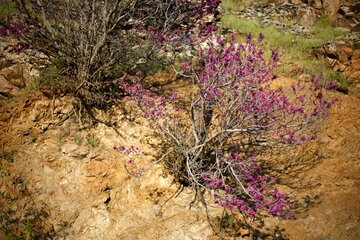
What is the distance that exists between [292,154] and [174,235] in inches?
125

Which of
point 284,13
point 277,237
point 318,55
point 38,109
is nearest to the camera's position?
point 277,237

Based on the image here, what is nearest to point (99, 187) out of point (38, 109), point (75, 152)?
point (75, 152)

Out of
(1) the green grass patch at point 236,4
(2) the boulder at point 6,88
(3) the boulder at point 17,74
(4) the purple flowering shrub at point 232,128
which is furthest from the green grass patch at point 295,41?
(2) the boulder at point 6,88

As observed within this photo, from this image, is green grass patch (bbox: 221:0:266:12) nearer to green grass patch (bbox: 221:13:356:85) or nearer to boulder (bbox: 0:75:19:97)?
green grass patch (bbox: 221:13:356:85)

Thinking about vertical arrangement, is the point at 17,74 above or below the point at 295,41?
above

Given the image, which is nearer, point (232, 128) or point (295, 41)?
point (232, 128)

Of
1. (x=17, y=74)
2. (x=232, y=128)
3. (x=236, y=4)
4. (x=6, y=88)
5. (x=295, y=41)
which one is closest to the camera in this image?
(x=232, y=128)

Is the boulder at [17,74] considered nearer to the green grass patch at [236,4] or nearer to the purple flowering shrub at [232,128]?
the purple flowering shrub at [232,128]

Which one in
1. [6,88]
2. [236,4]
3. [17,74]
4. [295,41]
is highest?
[17,74]

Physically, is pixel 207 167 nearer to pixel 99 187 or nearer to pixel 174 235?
pixel 174 235

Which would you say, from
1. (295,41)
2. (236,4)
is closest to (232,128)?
(295,41)

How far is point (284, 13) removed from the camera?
40.2 feet

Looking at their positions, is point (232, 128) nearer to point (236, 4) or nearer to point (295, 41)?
point (295, 41)

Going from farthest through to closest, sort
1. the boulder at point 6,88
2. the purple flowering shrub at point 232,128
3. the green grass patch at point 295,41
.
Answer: the green grass patch at point 295,41 < the boulder at point 6,88 < the purple flowering shrub at point 232,128
